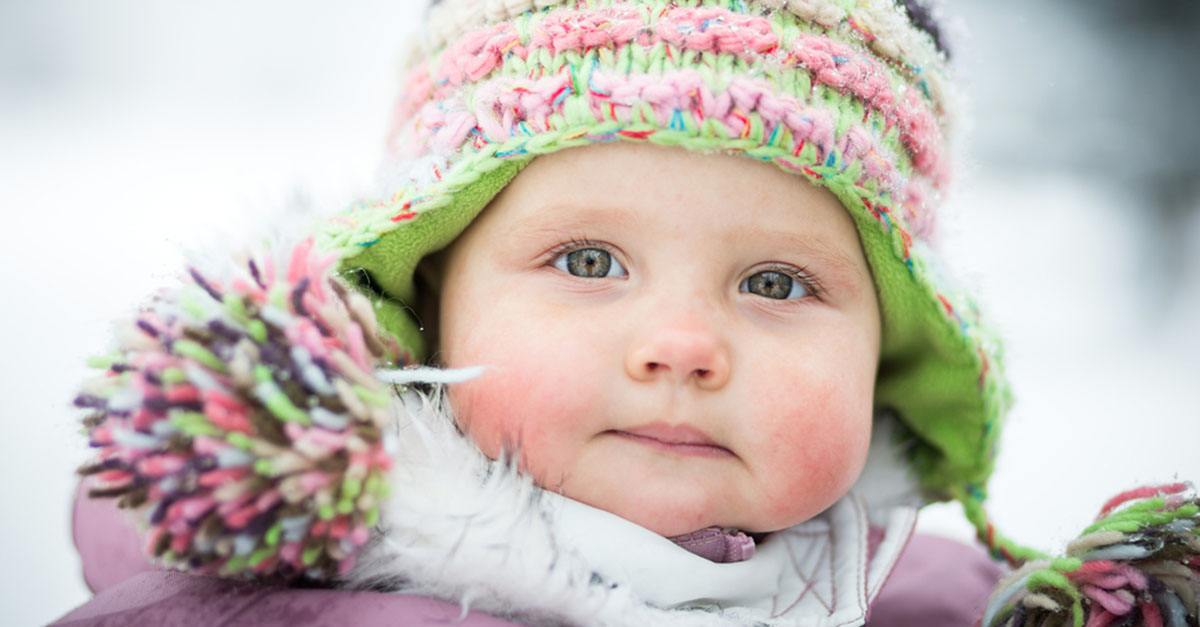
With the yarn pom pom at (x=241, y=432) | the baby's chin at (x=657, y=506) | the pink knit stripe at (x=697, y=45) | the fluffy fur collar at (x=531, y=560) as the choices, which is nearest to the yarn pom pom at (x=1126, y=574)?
the fluffy fur collar at (x=531, y=560)

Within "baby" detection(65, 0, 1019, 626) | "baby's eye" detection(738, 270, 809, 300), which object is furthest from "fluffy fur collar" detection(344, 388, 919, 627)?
"baby's eye" detection(738, 270, 809, 300)

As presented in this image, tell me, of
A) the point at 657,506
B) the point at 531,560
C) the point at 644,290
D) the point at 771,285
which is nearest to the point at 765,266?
the point at 771,285

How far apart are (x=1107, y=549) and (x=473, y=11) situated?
2.93ft

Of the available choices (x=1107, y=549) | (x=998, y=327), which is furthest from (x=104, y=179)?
(x=1107, y=549)

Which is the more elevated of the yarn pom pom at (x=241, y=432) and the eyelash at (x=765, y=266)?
the eyelash at (x=765, y=266)

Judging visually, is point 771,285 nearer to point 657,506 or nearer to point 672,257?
point 672,257

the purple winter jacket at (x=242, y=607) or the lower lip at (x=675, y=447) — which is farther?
the lower lip at (x=675, y=447)

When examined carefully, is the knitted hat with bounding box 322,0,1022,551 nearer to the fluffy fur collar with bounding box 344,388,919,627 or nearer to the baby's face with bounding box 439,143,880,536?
the baby's face with bounding box 439,143,880,536

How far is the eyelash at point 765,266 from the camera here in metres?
0.93

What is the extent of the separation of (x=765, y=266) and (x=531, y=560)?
41cm

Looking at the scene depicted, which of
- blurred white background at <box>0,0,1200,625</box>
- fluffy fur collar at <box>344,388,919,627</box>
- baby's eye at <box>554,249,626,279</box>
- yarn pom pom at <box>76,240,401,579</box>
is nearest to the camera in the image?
yarn pom pom at <box>76,240,401,579</box>

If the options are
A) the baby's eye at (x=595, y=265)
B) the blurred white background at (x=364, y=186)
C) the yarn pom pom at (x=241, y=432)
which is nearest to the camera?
the yarn pom pom at (x=241, y=432)

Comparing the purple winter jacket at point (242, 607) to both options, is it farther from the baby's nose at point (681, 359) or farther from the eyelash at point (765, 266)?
the eyelash at point (765, 266)

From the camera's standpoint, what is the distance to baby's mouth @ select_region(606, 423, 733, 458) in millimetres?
867
